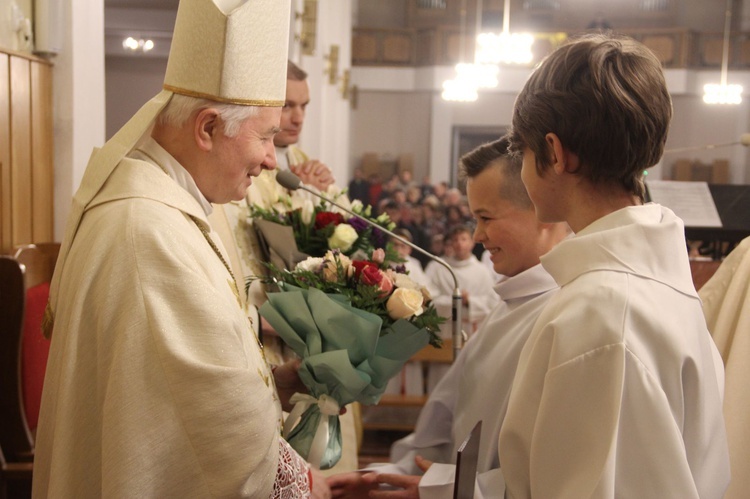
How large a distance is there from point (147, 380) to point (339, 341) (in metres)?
0.61

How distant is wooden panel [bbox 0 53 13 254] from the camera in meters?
2.98

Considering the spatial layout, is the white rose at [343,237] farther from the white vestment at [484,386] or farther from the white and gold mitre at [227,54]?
the white and gold mitre at [227,54]

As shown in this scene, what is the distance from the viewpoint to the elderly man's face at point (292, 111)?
12.3 feet

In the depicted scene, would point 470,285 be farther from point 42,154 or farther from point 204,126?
point 204,126

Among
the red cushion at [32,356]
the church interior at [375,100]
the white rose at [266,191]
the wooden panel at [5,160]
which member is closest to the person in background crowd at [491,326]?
the church interior at [375,100]

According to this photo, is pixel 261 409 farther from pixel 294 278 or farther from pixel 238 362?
pixel 294 278

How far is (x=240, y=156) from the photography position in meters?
1.95

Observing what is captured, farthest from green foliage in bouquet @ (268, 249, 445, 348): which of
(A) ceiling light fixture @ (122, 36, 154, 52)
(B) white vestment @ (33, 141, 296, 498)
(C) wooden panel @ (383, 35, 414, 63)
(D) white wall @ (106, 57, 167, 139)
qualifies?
(C) wooden panel @ (383, 35, 414, 63)

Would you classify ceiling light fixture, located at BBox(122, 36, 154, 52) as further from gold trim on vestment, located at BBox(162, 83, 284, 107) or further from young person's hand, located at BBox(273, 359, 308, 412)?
gold trim on vestment, located at BBox(162, 83, 284, 107)

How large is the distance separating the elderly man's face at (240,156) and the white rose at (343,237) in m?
0.88

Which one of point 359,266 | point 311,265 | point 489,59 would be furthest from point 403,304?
point 489,59

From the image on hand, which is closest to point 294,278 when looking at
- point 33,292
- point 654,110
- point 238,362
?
point 238,362

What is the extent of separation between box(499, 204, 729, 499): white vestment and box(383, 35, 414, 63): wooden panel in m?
19.8

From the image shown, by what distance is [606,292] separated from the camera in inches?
52.1
